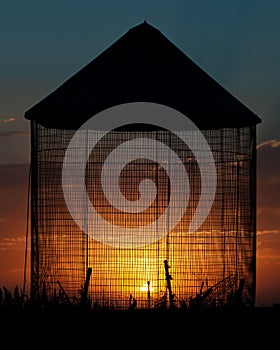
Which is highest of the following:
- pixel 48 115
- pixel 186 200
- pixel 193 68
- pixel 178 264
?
pixel 193 68

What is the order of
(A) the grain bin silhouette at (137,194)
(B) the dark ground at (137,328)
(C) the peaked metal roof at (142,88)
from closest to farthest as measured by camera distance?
(B) the dark ground at (137,328)
(A) the grain bin silhouette at (137,194)
(C) the peaked metal roof at (142,88)

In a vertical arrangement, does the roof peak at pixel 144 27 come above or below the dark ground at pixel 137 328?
above

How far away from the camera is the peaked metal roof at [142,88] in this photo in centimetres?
1551

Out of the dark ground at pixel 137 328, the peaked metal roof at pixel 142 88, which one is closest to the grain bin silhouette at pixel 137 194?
the peaked metal roof at pixel 142 88

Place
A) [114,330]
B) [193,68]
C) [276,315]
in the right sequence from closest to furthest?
[114,330] → [276,315] → [193,68]

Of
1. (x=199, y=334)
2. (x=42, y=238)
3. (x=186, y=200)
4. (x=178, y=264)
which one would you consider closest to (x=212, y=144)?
(x=186, y=200)

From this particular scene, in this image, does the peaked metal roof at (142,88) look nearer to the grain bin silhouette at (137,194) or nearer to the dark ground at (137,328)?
the grain bin silhouette at (137,194)

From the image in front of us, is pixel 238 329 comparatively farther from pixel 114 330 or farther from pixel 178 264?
pixel 178 264

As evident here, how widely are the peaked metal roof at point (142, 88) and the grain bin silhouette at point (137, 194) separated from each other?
0.03 m

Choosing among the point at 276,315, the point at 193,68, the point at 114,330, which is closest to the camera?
the point at 114,330

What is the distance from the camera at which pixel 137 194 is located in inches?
612

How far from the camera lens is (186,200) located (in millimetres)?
15539

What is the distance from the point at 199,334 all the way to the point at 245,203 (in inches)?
173

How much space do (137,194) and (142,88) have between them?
174 cm
